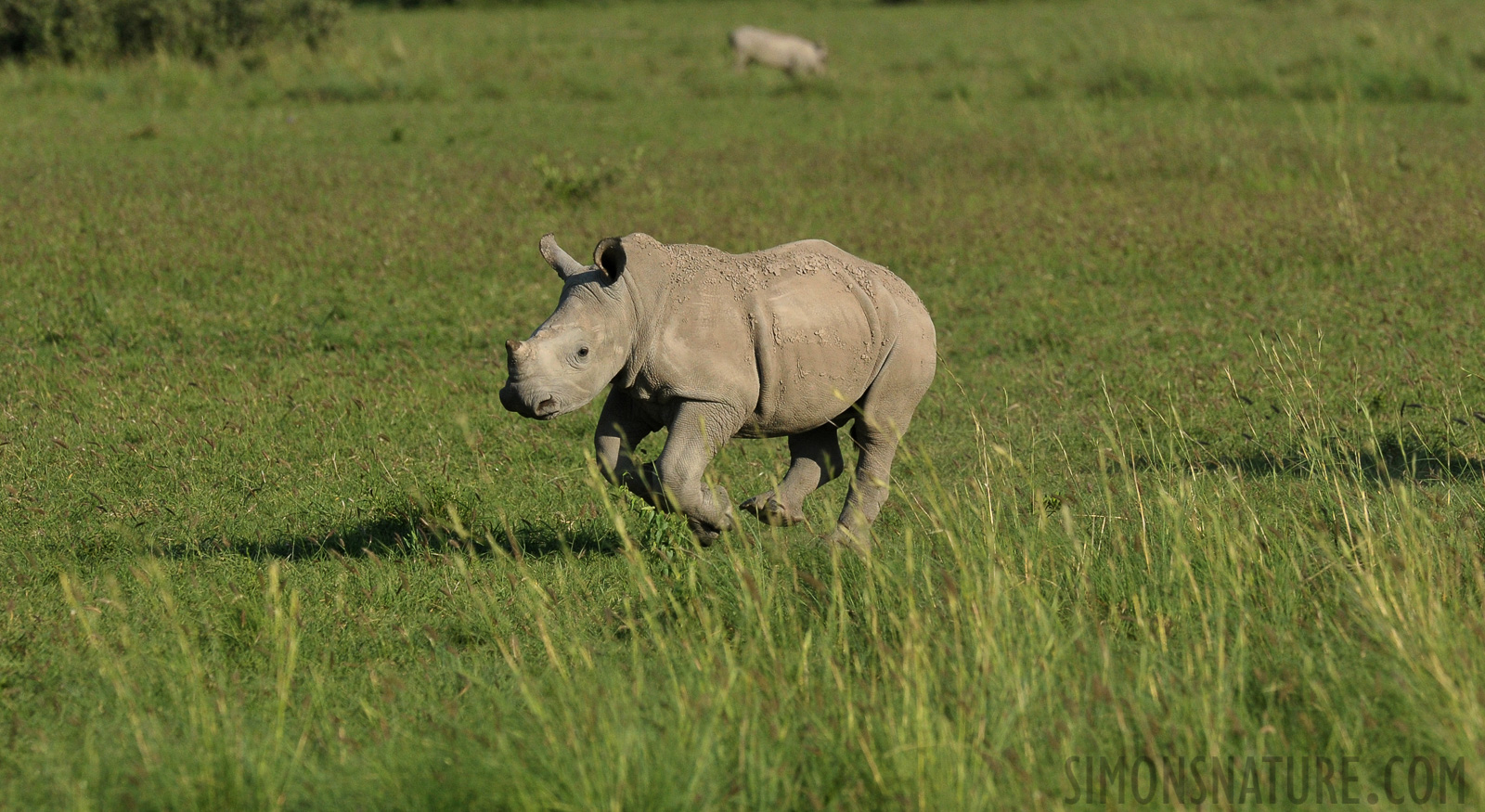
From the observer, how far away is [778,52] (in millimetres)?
23828

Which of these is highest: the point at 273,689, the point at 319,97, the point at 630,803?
the point at 630,803

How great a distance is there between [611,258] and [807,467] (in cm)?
133

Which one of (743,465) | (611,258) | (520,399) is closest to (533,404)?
(520,399)

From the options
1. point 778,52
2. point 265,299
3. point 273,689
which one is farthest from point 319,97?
point 273,689

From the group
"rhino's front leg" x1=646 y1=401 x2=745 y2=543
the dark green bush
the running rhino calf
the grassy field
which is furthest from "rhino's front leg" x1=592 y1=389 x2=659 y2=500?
the dark green bush

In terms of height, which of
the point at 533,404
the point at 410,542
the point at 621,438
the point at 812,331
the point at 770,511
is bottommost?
the point at 410,542

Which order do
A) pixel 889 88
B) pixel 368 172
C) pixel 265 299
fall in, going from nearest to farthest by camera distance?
pixel 265 299
pixel 368 172
pixel 889 88

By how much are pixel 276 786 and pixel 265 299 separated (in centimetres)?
701

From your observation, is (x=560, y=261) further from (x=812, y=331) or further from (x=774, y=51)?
(x=774, y=51)

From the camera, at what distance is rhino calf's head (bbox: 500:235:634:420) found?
5.00 metres

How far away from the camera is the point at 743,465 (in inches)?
298

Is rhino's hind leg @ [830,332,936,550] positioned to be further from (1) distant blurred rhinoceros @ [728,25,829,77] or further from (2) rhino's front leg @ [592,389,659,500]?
(1) distant blurred rhinoceros @ [728,25,829,77]

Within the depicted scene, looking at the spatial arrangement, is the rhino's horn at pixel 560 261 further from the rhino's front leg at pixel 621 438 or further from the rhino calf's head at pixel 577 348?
the rhino's front leg at pixel 621 438

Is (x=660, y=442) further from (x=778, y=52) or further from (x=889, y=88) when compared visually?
(x=778, y=52)
